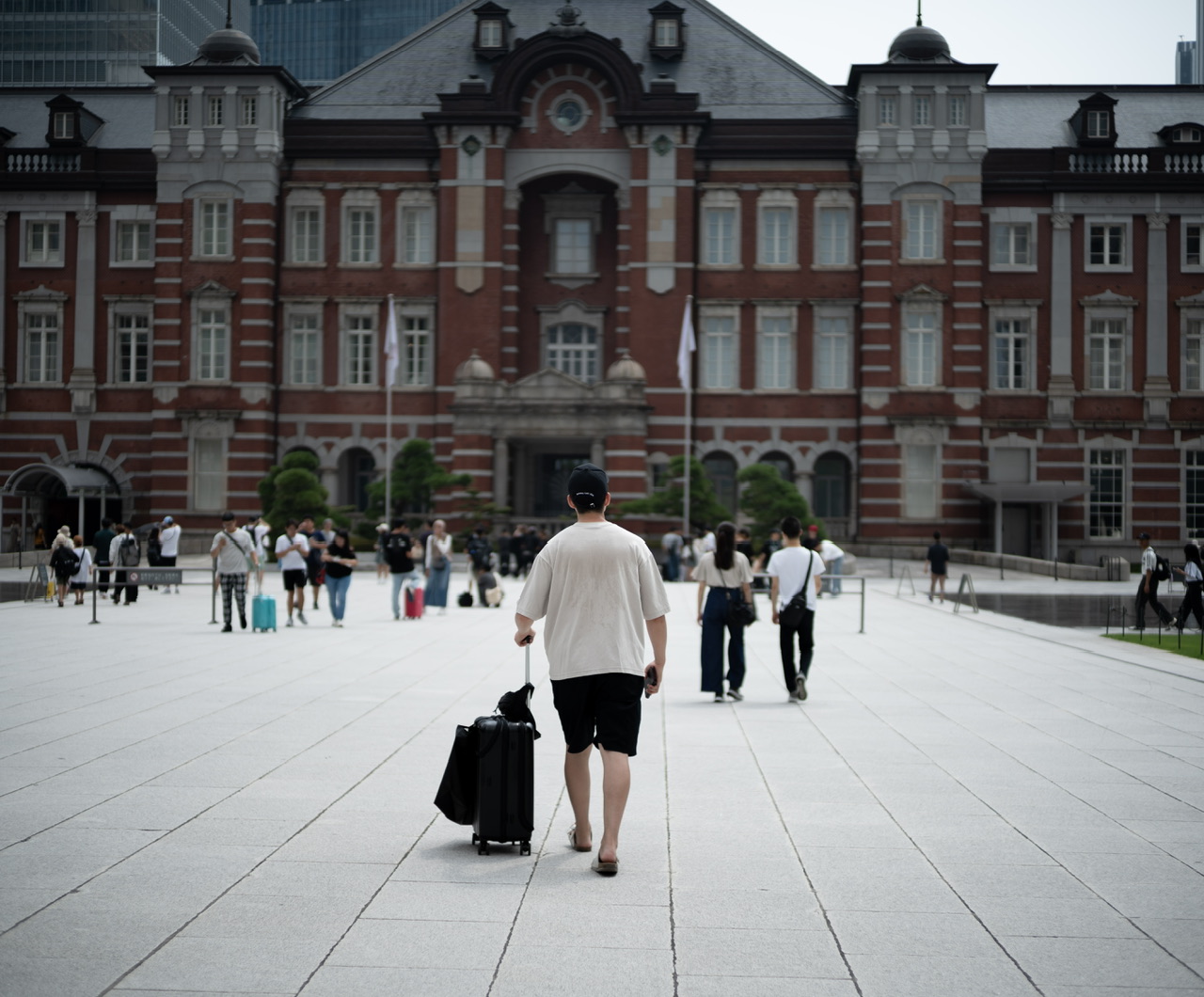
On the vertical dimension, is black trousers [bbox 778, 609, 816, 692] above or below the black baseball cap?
below

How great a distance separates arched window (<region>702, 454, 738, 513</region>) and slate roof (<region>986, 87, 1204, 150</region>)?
1412 cm

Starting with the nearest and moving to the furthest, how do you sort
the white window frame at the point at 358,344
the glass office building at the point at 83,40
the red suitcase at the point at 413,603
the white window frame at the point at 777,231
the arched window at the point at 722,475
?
the red suitcase at the point at 413,603 < the white window frame at the point at 777,231 < the white window frame at the point at 358,344 < the arched window at the point at 722,475 < the glass office building at the point at 83,40

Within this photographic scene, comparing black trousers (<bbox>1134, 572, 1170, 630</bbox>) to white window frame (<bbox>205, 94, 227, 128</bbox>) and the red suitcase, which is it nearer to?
the red suitcase

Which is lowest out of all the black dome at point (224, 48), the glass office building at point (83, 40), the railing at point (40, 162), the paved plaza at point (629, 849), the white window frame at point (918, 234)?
the paved plaza at point (629, 849)

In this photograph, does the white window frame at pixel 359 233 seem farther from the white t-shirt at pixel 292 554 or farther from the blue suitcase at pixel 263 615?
the blue suitcase at pixel 263 615

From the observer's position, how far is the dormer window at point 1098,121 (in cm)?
4669

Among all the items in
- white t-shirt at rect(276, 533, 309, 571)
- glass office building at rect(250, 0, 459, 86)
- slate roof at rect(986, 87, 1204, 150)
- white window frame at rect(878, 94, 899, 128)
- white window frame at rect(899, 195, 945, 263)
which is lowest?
white t-shirt at rect(276, 533, 309, 571)

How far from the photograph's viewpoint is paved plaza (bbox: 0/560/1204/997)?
531cm

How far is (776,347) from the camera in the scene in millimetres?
46500

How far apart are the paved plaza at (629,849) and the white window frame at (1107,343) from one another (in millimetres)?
34237

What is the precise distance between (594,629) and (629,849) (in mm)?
1167

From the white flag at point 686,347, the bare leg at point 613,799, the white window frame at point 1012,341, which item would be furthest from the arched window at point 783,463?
the bare leg at point 613,799

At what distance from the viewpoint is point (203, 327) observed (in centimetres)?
4612

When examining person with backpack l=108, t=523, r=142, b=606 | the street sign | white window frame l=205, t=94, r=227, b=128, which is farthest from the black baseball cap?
white window frame l=205, t=94, r=227, b=128
